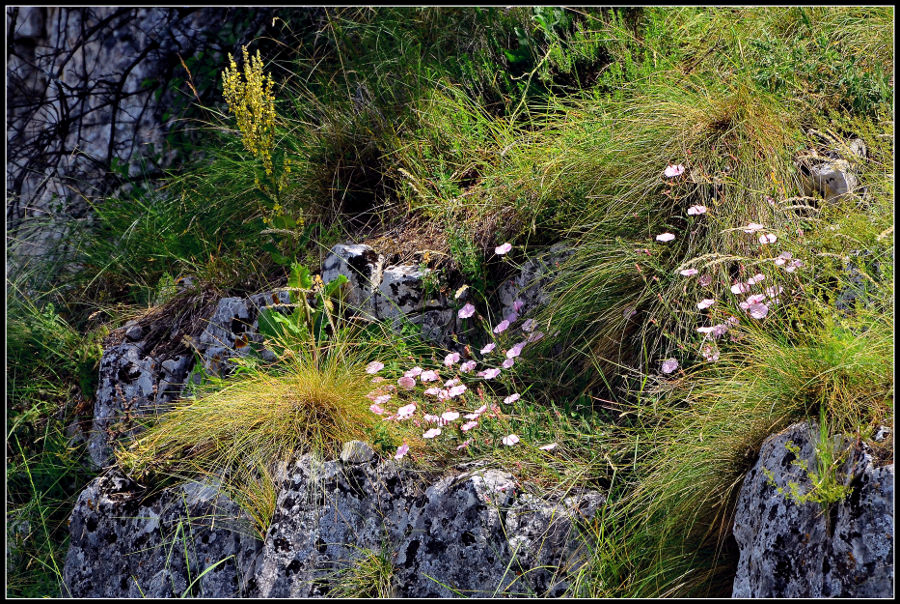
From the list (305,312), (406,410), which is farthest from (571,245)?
(305,312)

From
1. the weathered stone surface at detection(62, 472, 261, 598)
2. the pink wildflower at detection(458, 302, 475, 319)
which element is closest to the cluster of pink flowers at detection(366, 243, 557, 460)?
the pink wildflower at detection(458, 302, 475, 319)

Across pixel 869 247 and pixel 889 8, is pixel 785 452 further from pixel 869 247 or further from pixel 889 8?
pixel 889 8

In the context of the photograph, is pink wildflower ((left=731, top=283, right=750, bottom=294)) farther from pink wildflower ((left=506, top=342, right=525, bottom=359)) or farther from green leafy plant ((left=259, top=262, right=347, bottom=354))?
green leafy plant ((left=259, top=262, right=347, bottom=354))

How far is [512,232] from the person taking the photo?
3.40 metres

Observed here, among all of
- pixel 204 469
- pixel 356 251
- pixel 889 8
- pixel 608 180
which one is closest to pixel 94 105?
pixel 356 251

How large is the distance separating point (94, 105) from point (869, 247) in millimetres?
4872

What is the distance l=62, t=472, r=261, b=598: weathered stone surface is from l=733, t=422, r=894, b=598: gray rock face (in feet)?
5.43

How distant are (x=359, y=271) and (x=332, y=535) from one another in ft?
4.16

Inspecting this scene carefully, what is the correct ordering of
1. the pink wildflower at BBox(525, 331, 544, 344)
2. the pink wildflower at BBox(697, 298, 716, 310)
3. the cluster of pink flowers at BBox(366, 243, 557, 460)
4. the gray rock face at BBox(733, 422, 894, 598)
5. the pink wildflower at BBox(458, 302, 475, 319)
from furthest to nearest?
the pink wildflower at BBox(458, 302, 475, 319), the pink wildflower at BBox(525, 331, 544, 344), the cluster of pink flowers at BBox(366, 243, 557, 460), the pink wildflower at BBox(697, 298, 716, 310), the gray rock face at BBox(733, 422, 894, 598)

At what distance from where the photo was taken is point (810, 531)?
1.93 m

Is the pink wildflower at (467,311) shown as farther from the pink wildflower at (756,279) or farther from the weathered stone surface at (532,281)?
the pink wildflower at (756,279)

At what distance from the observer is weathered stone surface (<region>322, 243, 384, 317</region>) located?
350 cm

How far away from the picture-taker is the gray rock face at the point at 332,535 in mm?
2381

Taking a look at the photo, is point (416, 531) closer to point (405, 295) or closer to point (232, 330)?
point (405, 295)
